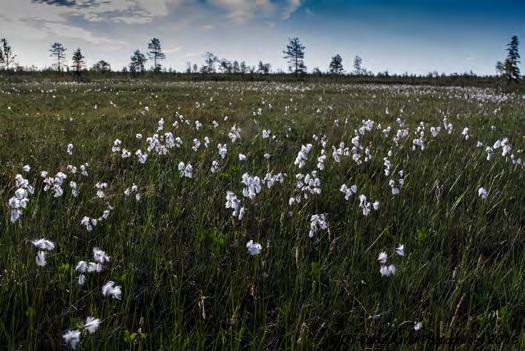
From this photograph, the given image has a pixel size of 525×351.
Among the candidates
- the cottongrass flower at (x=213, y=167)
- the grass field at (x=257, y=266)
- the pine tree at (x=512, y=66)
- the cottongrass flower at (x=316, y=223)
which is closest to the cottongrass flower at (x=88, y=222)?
the grass field at (x=257, y=266)

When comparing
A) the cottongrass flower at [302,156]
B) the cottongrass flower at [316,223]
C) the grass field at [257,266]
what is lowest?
the grass field at [257,266]

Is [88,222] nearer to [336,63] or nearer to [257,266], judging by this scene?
[257,266]

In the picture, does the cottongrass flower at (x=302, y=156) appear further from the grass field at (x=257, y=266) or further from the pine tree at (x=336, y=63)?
the pine tree at (x=336, y=63)

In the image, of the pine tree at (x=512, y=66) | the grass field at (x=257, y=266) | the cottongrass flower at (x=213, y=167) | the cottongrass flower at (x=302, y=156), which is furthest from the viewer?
the pine tree at (x=512, y=66)

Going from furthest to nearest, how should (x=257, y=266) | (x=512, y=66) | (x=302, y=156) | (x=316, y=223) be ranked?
(x=512, y=66) < (x=302, y=156) < (x=316, y=223) < (x=257, y=266)

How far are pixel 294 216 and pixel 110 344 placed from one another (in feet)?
6.44

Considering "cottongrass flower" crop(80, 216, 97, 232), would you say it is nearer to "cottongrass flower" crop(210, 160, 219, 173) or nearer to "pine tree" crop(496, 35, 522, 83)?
"cottongrass flower" crop(210, 160, 219, 173)

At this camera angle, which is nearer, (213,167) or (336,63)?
(213,167)

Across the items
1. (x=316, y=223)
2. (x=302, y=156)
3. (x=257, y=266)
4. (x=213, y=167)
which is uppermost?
(x=302, y=156)

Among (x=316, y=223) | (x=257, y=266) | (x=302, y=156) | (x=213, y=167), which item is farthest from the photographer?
(x=213, y=167)

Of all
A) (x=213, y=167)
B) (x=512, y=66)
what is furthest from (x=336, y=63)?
(x=213, y=167)

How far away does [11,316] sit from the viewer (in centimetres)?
217

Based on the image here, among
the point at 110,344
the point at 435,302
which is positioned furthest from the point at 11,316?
the point at 435,302

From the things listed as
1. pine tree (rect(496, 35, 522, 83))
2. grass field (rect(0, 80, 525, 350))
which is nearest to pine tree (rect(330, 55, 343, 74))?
pine tree (rect(496, 35, 522, 83))
